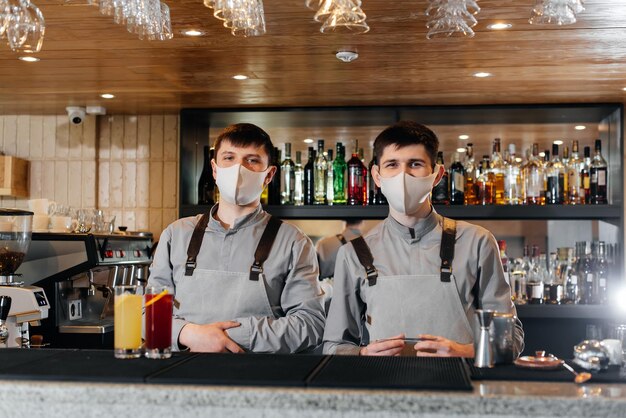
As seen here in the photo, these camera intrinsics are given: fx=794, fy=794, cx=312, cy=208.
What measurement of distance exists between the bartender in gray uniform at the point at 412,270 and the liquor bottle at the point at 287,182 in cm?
214

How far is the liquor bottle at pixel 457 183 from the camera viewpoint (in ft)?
14.8

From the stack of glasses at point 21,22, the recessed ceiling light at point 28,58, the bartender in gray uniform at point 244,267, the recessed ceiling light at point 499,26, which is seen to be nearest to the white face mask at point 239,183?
the bartender in gray uniform at point 244,267

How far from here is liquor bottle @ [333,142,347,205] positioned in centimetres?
463

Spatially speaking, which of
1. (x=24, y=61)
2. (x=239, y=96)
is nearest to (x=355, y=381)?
(x=24, y=61)

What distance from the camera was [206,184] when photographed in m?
4.81

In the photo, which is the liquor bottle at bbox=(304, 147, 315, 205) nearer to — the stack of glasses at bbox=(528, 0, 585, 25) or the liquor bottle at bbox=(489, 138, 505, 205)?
the liquor bottle at bbox=(489, 138, 505, 205)

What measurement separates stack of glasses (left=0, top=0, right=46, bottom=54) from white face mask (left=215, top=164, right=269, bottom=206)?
72 cm

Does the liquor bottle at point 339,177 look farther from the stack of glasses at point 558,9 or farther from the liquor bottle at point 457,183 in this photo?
the stack of glasses at point 558,9

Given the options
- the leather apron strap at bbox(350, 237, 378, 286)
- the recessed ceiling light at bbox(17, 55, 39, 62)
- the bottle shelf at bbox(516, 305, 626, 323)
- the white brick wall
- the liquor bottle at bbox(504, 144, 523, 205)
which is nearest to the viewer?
the leather apron strap at bbox(350, 237, 378, 286)

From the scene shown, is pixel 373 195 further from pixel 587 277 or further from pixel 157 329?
pixel 157 329

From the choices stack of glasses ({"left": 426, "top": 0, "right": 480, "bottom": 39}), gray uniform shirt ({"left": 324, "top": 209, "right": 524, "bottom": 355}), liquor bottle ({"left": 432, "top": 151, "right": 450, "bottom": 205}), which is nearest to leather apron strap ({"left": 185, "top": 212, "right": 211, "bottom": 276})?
gray uniform shirt ({"left": 324, "top": 209, "right": 524, "bottom": 355})

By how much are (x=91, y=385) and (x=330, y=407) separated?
47 centimetres

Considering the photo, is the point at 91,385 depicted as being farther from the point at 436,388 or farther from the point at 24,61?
the point at 24,61

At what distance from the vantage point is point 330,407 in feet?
4.84
